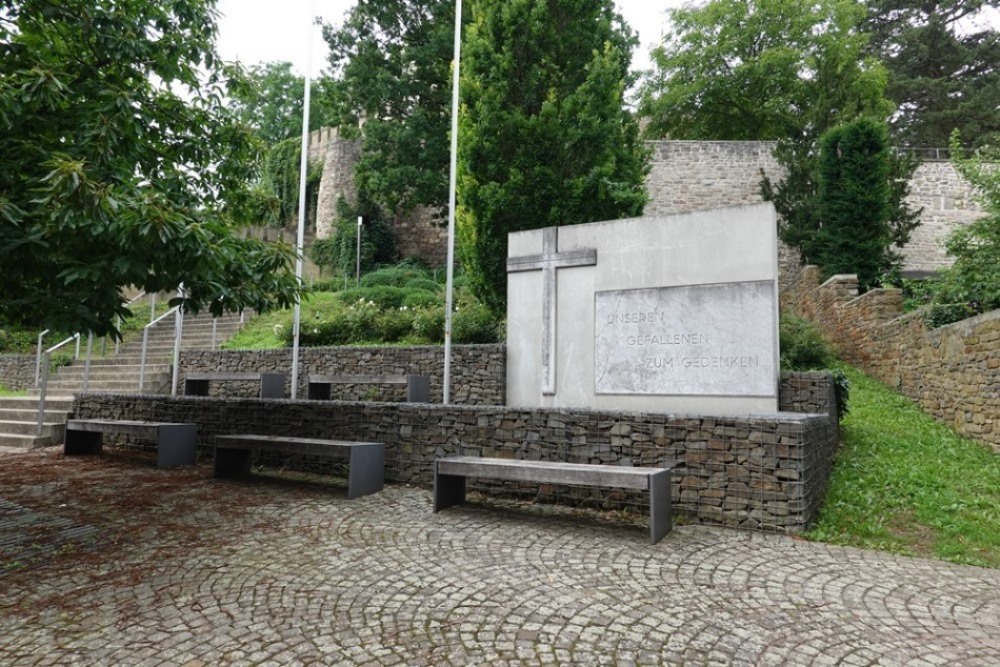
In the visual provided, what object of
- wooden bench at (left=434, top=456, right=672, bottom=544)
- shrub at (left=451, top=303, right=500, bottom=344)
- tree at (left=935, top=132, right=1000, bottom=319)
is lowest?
wooden bench at (left=434, top=456, right=672, bottom=544)

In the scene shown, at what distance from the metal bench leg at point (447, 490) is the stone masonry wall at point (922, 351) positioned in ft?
18.9

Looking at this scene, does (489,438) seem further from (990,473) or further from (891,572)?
(990,473)

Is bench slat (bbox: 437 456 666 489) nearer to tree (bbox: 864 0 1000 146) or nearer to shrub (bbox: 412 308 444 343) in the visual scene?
shrub (bbox: 412 308 444 343)

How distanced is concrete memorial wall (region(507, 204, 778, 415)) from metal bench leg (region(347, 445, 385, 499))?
2.34m

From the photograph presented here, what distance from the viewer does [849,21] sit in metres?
21.7

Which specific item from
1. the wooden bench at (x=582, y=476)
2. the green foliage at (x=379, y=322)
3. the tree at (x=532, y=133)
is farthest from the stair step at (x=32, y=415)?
the wooden bench at (x=582, y=476)

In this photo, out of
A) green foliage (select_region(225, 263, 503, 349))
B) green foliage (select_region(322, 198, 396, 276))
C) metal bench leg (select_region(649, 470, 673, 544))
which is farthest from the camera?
green foliage (select_region(322, 198, 396, 276))

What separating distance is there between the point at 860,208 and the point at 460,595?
571 inches

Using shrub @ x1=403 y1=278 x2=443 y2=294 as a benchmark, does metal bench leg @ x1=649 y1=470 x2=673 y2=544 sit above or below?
below

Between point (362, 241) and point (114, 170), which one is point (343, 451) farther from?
point (362, 241)

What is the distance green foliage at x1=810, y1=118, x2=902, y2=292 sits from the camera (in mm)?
14062

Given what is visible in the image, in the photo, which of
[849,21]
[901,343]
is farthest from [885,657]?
[849,21]

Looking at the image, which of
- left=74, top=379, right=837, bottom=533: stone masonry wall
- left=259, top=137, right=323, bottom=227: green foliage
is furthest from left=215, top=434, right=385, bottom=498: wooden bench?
left=259, top=137, right=323, bottom=227: green foliage

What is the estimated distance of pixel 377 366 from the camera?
1077 centimetres
